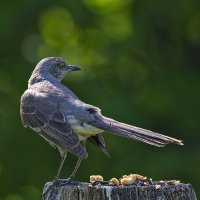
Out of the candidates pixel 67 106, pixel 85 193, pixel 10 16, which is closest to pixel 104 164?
pixel 10 16

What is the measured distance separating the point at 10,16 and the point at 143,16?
2362 millimetres

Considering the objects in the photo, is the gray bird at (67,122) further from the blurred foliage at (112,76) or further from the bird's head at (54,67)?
the blurred foliage at (112,76)

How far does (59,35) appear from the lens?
15.5 metres

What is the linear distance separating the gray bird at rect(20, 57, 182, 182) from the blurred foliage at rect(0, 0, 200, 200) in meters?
3.70

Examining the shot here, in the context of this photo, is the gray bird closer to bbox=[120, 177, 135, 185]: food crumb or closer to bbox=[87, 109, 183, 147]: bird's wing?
bbox=[87, 109, 183, 147]: bird's wing

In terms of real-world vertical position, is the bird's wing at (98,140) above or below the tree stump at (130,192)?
above

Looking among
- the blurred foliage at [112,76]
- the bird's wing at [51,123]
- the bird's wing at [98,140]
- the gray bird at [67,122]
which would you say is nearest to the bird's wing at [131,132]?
the gray bird at [67,122]

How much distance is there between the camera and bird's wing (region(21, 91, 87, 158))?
787 cm

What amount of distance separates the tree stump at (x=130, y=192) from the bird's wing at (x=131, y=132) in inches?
Result: 23.2

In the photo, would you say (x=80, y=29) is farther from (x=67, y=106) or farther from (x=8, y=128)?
(x=67, y=106)

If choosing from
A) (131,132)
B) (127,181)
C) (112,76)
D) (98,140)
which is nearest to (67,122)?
(98,140)

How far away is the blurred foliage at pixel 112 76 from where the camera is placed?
517 inches

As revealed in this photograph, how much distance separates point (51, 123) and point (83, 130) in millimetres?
362

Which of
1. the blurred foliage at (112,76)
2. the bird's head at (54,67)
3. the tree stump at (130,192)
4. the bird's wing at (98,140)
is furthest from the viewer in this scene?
the blurred foliage at (112,76)
